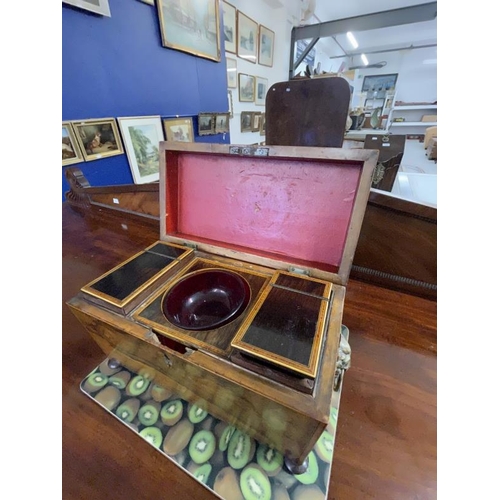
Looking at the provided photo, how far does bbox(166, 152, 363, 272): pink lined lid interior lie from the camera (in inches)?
20.1

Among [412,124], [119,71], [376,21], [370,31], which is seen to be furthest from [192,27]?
[412,124]

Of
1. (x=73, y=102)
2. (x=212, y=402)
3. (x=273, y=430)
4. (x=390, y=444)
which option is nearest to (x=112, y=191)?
(x=73, y=102)

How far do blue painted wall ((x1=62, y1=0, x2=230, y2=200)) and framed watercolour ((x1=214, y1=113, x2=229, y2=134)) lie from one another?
0.39 m

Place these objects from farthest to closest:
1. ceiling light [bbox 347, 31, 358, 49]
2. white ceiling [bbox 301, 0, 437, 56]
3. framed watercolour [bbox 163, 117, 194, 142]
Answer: ceiling light [bbox 347, 31, 358, 49], white ceiling [bbox 301, 0, 437, 56], framed watercolour [bbox 163, 117, 194, 142]

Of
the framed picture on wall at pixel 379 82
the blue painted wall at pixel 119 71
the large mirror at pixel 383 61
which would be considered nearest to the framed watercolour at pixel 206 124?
the blue painted wall at pixel 119 71

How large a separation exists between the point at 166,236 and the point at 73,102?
116 centimetres

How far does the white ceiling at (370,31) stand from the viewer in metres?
3.65

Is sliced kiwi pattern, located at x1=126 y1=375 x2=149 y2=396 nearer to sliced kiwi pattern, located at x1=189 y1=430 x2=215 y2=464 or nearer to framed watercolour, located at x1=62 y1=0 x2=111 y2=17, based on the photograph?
sliced kiwi pattern, located at x1=189 y1=430 x2=215 y2=464

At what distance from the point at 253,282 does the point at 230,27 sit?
3.23m

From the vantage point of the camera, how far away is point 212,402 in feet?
1.45

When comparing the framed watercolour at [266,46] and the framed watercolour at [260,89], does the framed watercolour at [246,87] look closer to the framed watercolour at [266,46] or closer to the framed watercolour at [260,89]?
the framed watercolour at [260,89]

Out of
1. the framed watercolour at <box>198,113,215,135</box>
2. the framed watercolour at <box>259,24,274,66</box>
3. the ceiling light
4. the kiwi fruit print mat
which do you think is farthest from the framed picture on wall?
the kiwi fruit print mat

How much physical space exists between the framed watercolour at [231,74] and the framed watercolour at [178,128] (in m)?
1.17

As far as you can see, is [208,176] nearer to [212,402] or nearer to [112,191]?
[212,402]
